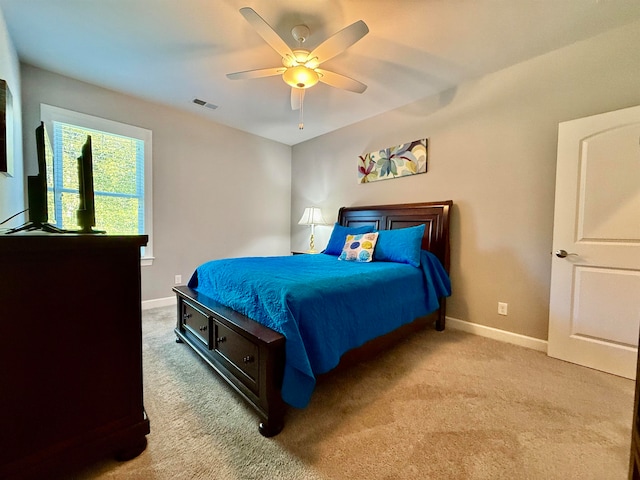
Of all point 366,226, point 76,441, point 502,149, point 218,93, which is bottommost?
point 76,441

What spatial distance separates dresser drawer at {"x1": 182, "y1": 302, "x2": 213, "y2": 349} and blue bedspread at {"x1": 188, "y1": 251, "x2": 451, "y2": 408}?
0.16 m

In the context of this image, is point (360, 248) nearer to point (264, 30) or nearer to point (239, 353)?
point (239, 353)

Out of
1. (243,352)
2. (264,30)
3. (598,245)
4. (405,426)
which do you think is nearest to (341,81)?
(264,30)

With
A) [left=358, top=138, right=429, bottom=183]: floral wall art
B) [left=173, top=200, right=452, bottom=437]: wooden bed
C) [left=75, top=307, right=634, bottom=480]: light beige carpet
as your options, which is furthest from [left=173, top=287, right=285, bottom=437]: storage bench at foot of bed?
A: [left=358, top=138, right=429, bottom=183]: floral wall art

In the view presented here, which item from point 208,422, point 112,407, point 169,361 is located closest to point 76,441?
point 112,407

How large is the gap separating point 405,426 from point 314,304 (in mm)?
801

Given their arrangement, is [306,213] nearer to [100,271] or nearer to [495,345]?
[495,345]

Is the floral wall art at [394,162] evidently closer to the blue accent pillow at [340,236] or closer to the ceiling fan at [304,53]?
the blue accent pillow at [340,236]

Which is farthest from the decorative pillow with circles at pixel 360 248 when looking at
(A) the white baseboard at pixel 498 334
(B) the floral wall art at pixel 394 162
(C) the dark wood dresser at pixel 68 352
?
(C) the dark wood dresser at pixel 68 352

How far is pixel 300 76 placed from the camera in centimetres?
212

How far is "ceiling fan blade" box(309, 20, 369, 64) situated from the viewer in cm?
164

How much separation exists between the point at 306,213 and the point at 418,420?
3.11m

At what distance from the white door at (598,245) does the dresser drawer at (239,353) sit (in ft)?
7.98

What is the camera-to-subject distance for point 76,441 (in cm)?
106
